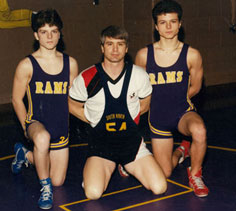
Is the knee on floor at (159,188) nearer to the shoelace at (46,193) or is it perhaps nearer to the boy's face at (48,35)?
the shoelace at (46,193)

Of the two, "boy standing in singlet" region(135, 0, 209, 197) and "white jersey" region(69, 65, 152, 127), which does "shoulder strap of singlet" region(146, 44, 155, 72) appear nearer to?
"boy standing in singlet" region(135, 0, 209, 197)

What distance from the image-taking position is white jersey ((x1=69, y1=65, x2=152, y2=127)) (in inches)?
187

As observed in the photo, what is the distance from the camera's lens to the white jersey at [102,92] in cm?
475

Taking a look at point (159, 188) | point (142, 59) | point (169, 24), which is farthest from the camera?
point (142, 59)

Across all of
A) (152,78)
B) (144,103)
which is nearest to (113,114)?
(144,103)

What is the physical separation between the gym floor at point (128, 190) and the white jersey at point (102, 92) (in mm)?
725

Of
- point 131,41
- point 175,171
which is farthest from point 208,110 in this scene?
point 175,171

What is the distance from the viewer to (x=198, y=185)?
15.7 feet

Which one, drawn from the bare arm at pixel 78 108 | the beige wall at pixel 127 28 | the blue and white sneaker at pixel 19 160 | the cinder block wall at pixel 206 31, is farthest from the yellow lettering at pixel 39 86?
the cinder block wall at pixel 206 31

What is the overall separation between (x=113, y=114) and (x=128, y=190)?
31.2 inches

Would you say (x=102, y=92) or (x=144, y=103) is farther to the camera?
(x=144, y=103)

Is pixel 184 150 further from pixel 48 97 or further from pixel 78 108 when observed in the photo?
pixel 48 97

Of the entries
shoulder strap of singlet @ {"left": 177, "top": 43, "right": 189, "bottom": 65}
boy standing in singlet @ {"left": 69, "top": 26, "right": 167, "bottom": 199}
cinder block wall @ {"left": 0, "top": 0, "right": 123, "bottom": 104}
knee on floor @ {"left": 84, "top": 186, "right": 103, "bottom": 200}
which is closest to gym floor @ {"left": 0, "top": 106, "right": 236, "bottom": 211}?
knee on floor @ {"left": 84, "top": 186, "right": 103, "bottom": 200}

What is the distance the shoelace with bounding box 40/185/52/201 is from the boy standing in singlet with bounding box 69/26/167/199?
1.09ft
